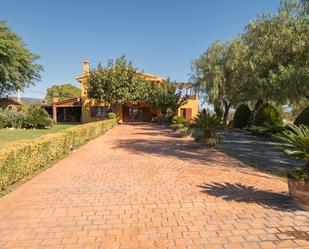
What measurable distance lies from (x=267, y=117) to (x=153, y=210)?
1964 centimetres

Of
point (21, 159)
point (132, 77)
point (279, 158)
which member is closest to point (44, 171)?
point (21, 159)

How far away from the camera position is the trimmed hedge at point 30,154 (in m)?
7.06

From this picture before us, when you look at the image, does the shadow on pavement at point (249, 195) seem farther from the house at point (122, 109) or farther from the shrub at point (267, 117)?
the house at point (122, 109)

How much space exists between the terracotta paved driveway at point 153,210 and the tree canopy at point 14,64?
77.4ft

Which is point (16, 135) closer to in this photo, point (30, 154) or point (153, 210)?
point (30, 154)

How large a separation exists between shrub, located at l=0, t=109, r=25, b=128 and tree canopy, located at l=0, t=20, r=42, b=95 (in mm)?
4140

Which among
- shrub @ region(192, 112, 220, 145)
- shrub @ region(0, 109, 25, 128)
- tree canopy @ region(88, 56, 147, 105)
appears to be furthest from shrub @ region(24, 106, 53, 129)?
shrub @ region(192, 112, 220, 145)

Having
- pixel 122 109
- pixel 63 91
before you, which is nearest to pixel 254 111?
pixel 122 109

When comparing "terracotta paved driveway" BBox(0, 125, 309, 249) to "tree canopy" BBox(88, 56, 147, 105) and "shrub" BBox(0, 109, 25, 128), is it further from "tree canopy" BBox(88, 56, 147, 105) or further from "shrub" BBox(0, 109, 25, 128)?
"tree canopy" BBox(88, 56, 147, 105)

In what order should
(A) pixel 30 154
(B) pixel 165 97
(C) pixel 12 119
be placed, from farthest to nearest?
1. (B) pixel 165 97
2. (C) pixel 12 119
3. (A) pixel 30 154

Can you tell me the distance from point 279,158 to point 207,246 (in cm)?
831

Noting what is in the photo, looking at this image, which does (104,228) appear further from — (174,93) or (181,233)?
(174,93)

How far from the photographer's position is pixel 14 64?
2958 centimetres

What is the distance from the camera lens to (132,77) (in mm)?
32906
